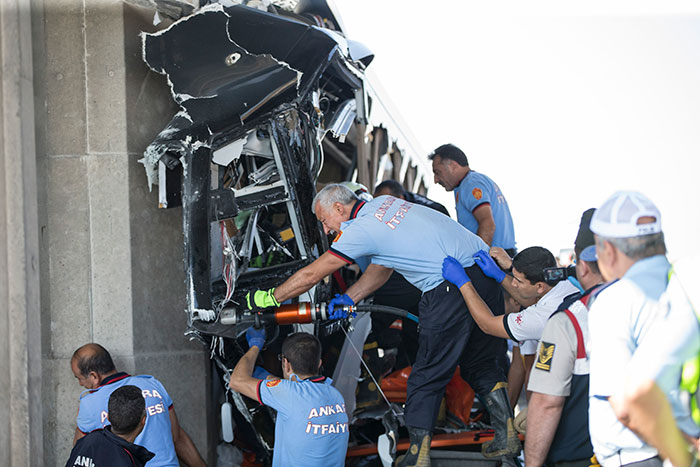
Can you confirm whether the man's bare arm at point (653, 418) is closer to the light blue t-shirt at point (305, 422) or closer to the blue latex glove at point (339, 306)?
the light blue t-shirt at point (305, 422)

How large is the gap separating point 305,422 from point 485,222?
94.1 inches

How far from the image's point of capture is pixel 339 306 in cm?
453

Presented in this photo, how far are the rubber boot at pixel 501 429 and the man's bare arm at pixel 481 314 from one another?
57 centimetres

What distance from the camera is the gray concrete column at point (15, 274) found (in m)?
4.41

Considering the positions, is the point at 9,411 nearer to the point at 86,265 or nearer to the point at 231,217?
the point at 86,265

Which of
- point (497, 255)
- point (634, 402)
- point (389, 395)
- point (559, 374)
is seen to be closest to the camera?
Answer: point (634, 402)

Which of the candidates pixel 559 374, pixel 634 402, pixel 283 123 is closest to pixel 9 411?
pixel 283 123

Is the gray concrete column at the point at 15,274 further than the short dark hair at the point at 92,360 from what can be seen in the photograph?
Yes

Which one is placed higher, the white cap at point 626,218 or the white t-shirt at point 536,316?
the white cap at point 626,218

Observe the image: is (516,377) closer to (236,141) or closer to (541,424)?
(541,424)

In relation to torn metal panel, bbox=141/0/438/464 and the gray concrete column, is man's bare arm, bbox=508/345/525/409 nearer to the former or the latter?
torn metal panel, bbox=141/0/438/464

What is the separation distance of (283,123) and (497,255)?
159 centimetres

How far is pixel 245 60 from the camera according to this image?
14.4ft

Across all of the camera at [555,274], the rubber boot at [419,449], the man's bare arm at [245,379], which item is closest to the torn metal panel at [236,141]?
the man's bare arm at [245,379]
